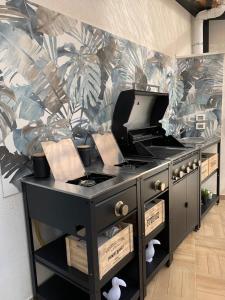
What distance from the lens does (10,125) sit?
60.7 inches

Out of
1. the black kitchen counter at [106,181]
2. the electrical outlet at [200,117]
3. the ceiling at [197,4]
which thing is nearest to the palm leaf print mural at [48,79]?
the black kitchen counter at [106,181]

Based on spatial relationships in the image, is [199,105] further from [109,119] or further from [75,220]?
[75,220]

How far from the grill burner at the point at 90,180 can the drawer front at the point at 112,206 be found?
0.16m

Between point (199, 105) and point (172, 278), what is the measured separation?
231cm

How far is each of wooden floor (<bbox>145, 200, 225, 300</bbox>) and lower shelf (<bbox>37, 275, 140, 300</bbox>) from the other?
0.22 metres

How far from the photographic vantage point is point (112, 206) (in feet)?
4.61

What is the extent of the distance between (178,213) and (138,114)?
1.00m

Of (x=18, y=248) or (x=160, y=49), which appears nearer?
(x=18, y=248)

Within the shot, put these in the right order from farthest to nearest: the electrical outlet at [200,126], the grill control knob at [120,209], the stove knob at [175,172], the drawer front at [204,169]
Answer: the electrical outlet at [200,126], the drawer front at [204,169], the stove knob at [175,172], the grill control knob at [120,209]

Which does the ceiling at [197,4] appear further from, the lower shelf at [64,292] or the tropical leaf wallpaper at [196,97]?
the lower shelf at [64,292]

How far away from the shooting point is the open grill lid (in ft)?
7.36

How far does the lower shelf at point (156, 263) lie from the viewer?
1856mm

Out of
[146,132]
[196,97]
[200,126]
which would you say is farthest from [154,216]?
[196,97]

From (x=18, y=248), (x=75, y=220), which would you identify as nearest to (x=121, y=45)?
(x=75, y=220)
